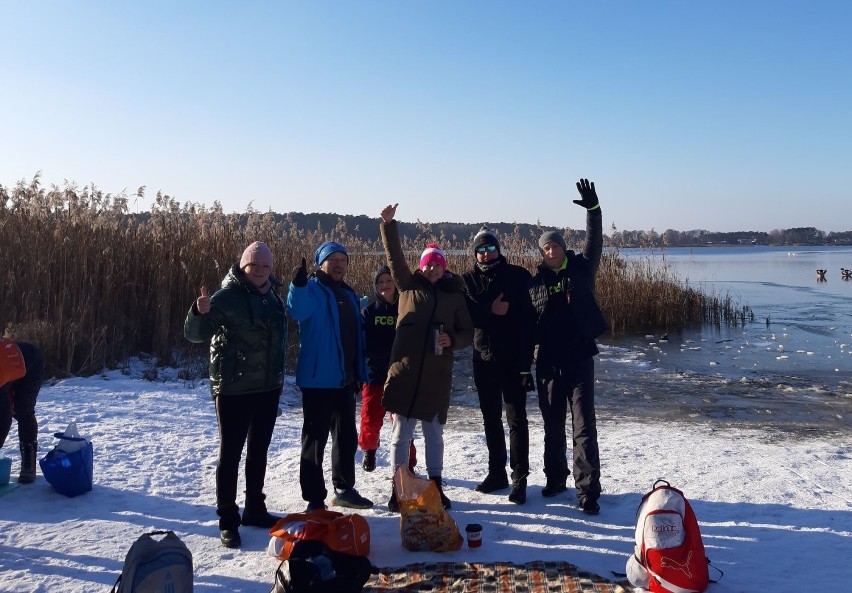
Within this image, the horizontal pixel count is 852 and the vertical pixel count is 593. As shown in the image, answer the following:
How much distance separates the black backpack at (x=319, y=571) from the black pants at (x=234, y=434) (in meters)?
0.81

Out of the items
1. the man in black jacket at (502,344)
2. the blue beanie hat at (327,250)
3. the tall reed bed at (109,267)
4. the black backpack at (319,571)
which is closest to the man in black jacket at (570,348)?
the man in black jacket at (502,344)

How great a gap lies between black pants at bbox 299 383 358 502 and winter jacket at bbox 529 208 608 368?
4.75ft

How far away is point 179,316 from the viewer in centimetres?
998

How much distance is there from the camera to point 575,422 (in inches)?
180

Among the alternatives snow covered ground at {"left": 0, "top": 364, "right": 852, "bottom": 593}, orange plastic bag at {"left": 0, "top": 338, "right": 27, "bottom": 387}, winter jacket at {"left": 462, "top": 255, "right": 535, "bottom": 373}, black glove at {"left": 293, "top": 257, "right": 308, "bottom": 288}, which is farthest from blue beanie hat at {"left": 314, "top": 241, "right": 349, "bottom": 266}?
orange plastic bag at {"left": 0, "top": 338, "right": 27, "bottom": 387}

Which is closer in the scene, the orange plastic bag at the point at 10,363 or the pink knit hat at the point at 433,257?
the orange plastic bag at the point at 10,363

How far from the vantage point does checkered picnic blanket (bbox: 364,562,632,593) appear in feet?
11.0

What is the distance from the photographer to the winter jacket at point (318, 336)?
4340 mm

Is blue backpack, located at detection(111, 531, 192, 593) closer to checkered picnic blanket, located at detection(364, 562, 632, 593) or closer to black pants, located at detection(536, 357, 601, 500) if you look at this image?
checkered picnic blanket, located at detection(364, 562, 632, 593)

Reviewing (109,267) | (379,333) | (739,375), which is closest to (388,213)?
(379,333)

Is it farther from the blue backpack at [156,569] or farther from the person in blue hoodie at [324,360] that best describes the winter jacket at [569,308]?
the blue backpack at [156,569]

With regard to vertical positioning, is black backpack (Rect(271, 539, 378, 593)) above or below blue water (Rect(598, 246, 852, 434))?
above

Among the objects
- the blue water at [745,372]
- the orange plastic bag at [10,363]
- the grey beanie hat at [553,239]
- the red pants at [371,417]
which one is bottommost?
the blue water at [745,372]

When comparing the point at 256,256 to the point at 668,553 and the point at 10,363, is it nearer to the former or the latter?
the point at 10,363
